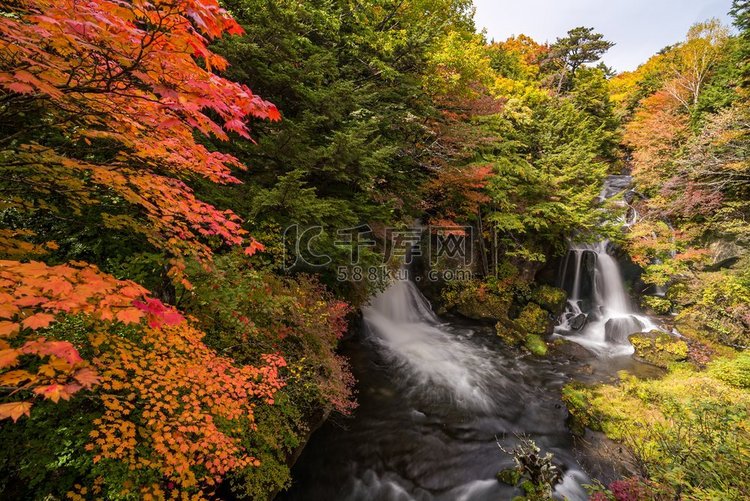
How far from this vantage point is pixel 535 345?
39.2 ft

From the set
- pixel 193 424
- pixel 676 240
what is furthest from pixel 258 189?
pixel 676 240

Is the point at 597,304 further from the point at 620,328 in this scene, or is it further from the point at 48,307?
the point at 48,307

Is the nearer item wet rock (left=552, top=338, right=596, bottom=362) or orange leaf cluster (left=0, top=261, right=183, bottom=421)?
orange leaf cluster (left=0, top=261, right=183, bottom=421)

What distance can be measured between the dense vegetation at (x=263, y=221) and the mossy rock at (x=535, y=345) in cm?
17

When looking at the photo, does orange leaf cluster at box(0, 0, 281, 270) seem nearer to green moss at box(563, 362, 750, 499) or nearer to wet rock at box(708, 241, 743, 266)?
green moss at box(563, 362, 750, 499)

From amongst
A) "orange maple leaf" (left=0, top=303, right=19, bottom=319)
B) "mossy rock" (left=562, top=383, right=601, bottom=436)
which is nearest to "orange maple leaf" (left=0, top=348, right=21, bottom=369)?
"orange maple leaf" (left=0, top=303, right=19, bottom=319)

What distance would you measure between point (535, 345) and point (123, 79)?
13.8 m

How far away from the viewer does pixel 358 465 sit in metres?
6.34

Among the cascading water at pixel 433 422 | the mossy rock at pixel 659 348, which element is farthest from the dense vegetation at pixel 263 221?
the cascading water at pixel 433 422

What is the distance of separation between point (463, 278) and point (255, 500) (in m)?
12.2

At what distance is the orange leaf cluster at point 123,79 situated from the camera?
6.51ft

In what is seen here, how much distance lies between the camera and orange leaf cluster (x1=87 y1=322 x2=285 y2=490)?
3188 mm

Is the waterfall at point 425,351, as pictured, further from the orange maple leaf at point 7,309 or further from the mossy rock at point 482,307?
the orange maple leaf at point 7,309

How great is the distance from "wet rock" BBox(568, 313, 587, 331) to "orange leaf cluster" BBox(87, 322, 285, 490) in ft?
48.8
